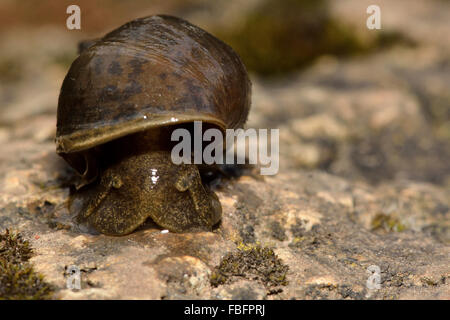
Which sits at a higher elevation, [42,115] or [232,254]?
[42,115]

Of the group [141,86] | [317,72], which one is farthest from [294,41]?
[141,86]

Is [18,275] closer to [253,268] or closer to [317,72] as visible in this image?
[253,268]

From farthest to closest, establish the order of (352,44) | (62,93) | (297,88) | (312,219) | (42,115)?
1. (352,44)
2. (297,88)
3. (42,115)
4. (312,219)
5. (62,93)

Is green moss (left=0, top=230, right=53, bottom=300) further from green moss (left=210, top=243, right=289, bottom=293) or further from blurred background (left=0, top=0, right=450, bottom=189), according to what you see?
blurred background (left=0, top=0, right=450, bottom=189)

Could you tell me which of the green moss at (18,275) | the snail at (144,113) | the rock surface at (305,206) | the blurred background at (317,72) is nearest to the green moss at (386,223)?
the rock surface at (305,206)

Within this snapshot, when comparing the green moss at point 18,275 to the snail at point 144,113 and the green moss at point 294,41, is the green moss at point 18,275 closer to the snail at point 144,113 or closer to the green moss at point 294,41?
the snail at point 144,113
